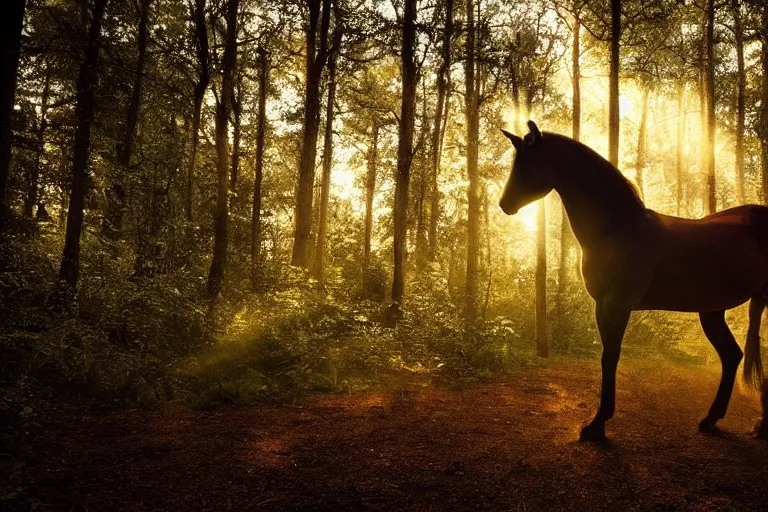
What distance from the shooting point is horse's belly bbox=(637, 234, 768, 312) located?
4.69m

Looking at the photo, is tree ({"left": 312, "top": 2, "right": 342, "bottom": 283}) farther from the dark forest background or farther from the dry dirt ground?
the dry dirt ground

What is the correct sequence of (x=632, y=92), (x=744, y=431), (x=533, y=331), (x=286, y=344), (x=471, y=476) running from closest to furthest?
(x=471, y=476)
(x=744, y=431)
(x=286, y=344)
(x=533, y=331)
(x=632, y=92)


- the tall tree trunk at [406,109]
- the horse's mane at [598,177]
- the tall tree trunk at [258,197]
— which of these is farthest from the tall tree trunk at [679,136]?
the horse's mane at [598,177]

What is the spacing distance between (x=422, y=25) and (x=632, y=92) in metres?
19.0

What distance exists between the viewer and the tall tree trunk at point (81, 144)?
810cm

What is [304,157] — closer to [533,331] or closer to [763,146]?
[533,331]

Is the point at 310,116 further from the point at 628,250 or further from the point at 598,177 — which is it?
the point at 628,250

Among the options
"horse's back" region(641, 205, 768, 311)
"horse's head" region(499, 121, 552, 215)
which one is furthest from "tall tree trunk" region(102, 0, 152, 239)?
"horse's back" region(641, 205, 768, 311)

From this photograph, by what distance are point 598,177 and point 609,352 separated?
1.82 metres

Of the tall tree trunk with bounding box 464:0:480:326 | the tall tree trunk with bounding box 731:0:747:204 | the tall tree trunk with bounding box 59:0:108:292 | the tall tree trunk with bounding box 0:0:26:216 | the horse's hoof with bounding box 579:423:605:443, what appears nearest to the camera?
the horse's hoof with bounding box 579:423:605:443

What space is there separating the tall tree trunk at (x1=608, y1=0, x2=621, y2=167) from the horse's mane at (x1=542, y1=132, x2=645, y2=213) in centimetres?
662

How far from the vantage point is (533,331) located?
50.0ft

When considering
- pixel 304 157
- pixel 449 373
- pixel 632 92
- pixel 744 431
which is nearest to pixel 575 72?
pixel 304 157

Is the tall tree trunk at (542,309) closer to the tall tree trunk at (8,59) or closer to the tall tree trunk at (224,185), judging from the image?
the tall tree trunk at (224,185)
